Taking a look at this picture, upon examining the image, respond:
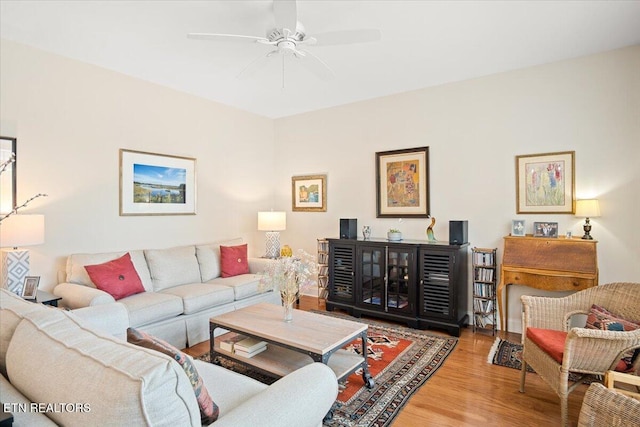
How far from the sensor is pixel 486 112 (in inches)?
156

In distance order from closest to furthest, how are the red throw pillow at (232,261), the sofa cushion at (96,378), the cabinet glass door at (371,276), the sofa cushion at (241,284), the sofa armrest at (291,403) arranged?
1. the sofa cushion at (96,378)
2. the sofa armrest at (291,403)
3. the sofa cushion at (241,284)
4. the cabinet glass door at (371,276)
5. the red throw pillow at (232,261)

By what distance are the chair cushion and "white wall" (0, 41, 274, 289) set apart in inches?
153

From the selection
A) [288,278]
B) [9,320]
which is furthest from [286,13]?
[9,320]

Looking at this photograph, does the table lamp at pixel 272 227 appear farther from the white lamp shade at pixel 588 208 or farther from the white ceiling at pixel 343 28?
the white lamp shade at pixel 588 208

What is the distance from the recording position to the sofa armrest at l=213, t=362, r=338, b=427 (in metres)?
1.17

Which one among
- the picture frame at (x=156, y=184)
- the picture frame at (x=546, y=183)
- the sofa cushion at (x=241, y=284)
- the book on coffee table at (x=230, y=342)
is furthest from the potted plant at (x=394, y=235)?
the picture frame at (x=156, y=184)

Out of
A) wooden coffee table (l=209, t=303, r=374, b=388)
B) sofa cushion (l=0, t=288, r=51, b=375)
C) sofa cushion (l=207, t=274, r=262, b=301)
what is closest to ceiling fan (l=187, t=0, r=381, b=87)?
sofa cushion (l=0, t=288, r=51, b=375)

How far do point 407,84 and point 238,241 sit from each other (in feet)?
9.85

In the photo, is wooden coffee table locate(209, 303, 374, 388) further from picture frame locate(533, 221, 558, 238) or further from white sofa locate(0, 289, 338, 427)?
picture frame locate(533, 221, 558, 238)

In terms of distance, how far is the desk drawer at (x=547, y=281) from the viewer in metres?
3.14

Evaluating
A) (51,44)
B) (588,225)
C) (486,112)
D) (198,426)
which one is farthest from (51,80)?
(588,225)

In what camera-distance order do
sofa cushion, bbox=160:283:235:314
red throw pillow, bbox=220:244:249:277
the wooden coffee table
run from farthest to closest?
red throw pillow, bbox=220:244:249:277
sofa cushion, bbox=160:283:235:314
the wooden coffee table

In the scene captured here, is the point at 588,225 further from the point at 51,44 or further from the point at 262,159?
the point at 51,44

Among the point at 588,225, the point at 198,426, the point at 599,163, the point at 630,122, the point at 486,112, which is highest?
the point at 486,112
